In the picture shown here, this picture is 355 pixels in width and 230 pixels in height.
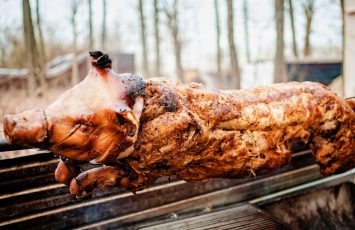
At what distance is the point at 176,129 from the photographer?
1762mm

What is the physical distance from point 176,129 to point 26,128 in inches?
32.2

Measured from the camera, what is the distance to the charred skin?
151 centimetres

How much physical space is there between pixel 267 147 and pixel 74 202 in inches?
68.1

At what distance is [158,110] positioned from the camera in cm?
178

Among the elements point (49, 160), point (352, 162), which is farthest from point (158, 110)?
point (352, 162)

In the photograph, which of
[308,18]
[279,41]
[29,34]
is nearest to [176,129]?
[279,41]

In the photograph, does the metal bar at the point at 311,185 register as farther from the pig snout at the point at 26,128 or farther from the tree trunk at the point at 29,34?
the tree trunk at the point at 29,34

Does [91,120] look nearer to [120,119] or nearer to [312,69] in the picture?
[120,119]

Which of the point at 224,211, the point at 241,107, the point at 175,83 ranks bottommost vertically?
the point at 224,211

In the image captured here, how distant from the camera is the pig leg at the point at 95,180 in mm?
1767

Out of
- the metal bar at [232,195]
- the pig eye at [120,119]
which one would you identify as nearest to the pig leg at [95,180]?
the pig eye at [120,119]

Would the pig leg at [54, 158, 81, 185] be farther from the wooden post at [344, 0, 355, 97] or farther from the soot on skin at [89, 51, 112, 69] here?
the wooden post at [344, 0, 355, 97]

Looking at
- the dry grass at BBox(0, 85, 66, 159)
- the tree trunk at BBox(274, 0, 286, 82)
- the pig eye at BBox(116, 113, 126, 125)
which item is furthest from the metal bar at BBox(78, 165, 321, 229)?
the dry grass at BBox(0, 85, 66, 159)

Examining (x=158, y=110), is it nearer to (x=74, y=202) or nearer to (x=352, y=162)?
(x=74, y=202)
